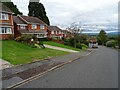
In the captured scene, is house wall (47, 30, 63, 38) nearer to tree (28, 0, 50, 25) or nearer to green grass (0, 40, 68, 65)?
tree (28, 0, 50, 25)

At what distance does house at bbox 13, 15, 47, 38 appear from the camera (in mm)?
49125

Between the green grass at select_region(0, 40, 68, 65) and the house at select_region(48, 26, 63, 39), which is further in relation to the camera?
the house at select_region(48, 26, 63, 39)

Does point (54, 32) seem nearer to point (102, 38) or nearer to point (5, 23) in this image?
point (5, 23)

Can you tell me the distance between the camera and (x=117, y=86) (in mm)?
10227

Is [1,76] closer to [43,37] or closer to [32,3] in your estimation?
[43,37]

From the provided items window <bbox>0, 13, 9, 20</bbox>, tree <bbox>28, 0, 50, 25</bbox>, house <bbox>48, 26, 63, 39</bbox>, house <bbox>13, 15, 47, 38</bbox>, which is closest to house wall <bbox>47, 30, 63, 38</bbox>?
house <bbox>48, 26, 63, 39</bbox>

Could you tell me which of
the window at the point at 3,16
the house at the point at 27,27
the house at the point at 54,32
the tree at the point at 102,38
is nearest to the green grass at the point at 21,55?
the window at the point at 3,16

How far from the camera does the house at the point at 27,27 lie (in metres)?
49.1

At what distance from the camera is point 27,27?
5378cm

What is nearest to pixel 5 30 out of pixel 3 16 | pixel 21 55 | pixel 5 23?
pixel 5 23

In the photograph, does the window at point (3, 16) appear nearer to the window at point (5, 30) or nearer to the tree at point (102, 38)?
the window at point (5, 30)

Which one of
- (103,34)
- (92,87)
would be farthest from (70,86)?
(103,34)

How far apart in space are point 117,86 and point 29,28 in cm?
4542

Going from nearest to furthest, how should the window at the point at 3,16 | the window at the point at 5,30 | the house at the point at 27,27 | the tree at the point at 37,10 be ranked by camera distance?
the window at the point at 3,16 < the window at the point at 5,30 < the house at the point at 27,27 < the tree at the point at 37,10
